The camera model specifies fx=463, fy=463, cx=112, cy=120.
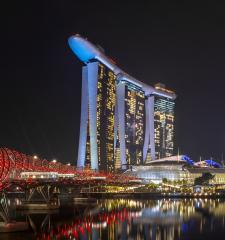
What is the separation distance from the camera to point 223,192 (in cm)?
11438

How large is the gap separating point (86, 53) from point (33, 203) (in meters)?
72.4

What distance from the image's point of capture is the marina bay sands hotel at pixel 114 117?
130875 mm

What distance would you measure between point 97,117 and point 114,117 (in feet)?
44.1

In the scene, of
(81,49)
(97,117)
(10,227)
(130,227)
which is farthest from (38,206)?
(81,49)

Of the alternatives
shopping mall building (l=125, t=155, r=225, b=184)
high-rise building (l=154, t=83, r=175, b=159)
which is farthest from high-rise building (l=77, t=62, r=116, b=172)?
high-rise building (l=154, t=83, r=175, b=159)

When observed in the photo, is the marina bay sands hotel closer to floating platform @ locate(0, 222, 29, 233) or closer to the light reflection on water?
the light reflection on water

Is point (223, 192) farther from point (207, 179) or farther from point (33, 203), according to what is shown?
point (33, 203)

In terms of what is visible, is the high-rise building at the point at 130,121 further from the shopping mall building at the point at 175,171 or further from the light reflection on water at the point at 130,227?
the light reflection on water at the point at 130,227

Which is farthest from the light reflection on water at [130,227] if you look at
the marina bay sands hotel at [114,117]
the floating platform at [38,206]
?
the marina bay sands hotel at [114,117]

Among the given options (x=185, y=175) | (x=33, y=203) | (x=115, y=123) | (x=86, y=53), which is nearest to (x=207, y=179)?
(x=185, y=175)

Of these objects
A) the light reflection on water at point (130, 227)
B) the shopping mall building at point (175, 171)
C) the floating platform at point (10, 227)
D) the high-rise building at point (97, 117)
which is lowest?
the light reflection on water at point (130, 227)

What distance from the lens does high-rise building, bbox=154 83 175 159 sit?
177125 mm

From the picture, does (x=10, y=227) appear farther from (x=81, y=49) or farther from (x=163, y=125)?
(x=163, y=125)

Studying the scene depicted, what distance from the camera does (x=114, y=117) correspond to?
145125 mm
